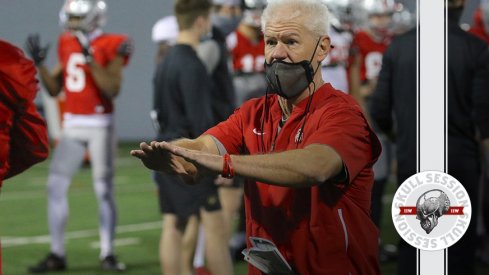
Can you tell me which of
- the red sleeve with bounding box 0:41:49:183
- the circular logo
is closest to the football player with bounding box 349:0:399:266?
the circular logo

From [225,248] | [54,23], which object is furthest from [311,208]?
[54,23]

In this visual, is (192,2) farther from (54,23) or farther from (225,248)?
(54,23)

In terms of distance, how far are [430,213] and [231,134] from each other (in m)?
0.54

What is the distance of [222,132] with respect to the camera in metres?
2.12

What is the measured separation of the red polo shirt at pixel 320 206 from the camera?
1970 mm

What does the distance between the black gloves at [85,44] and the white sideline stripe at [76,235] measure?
1217mm

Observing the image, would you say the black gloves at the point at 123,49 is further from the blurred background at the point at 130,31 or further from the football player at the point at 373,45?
the football player at the point at 373,45

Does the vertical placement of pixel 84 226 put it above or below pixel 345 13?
below

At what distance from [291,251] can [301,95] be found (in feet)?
1.04

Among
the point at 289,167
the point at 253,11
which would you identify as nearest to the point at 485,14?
the point at 253,11

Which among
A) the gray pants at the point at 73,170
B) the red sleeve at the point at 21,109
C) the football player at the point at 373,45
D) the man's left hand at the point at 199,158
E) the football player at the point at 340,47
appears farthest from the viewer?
the football player at the point at 373,45

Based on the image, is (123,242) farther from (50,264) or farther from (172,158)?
(172,158)

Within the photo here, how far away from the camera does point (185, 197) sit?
3701 mm

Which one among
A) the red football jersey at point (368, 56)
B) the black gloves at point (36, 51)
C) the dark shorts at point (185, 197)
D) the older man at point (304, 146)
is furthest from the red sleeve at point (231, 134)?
the red football jersey at point (368, 56)
